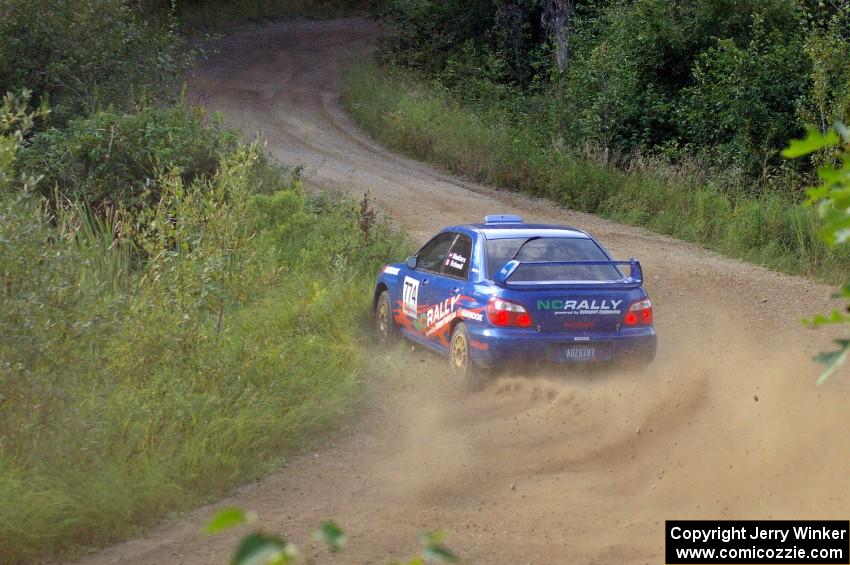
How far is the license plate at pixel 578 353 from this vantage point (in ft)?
32.5

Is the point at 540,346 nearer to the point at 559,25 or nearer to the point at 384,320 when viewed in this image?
A: the point at 384,320

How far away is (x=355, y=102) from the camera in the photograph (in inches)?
1182

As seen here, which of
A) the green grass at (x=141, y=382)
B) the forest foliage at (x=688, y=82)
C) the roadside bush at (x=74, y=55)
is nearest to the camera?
the green grass at (x=141, y=382)

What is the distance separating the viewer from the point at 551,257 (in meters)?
10.9

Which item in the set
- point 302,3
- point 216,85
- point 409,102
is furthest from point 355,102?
point 302,3

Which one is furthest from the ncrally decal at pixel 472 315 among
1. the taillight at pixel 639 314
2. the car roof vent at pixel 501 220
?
the car roof vent at pixel 501 220

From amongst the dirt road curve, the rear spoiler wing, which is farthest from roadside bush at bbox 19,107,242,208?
the rear spoiler wing

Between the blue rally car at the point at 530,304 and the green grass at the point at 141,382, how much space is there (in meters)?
1.10

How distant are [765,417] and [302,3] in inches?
1527

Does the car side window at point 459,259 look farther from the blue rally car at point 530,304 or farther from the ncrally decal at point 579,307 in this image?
the ncrally decal at point 579,307

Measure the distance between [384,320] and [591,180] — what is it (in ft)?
31.7

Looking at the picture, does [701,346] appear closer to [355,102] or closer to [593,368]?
[593,368]

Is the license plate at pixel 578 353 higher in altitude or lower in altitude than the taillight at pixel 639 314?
lower

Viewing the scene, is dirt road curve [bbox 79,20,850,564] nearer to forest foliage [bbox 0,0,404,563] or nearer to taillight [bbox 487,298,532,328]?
forest foliage [bbox 0,0,404,563]
